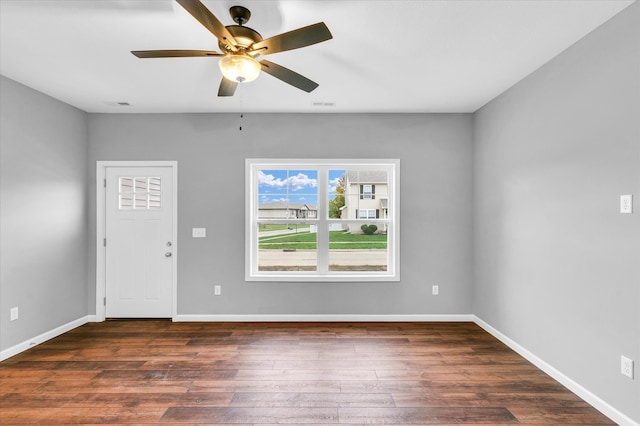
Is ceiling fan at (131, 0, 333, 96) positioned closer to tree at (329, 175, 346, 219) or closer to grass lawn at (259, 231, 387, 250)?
tree at (329, 175, 346, 219)

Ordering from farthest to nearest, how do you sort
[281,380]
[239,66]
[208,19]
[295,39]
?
[281,380] → [239,66] → [295,39] → [208,19]

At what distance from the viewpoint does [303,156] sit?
4.12 meters

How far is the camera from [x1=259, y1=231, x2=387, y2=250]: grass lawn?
425 cm

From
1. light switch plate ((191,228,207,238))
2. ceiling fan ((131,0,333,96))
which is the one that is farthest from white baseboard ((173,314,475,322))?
ceiling fan ((131,0,333,96))

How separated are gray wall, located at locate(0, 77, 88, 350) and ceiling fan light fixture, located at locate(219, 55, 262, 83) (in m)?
2.69

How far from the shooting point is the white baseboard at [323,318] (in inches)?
160

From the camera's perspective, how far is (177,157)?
4.13 metres

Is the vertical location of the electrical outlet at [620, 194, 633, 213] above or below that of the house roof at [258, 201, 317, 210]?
below

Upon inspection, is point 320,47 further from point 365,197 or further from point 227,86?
point 365,197

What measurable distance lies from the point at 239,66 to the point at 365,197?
2662mm

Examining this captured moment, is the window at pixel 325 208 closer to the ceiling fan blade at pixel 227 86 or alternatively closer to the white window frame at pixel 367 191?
the white window frame at pixel 367 191

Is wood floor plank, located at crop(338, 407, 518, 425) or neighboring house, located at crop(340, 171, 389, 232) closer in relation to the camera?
wood floor plank, located at crop(338, 407, 518, 425)

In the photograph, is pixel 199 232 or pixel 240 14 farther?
pixel 199 232

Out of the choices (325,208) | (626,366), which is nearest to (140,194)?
(325,208)
